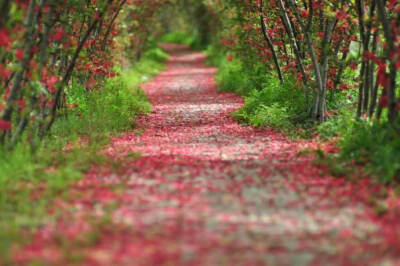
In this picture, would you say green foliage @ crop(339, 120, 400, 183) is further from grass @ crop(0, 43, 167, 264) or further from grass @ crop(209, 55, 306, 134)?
grass @ crop(0, 43, 167, 264)

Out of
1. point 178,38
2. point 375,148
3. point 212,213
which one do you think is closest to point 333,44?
point 375,148

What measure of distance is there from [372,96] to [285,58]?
620cm

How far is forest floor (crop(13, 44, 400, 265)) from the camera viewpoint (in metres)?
5.42

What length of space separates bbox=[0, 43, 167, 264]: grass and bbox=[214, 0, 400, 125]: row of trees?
377cm

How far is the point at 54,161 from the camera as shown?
888 centimetres

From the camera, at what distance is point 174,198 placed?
716 cm

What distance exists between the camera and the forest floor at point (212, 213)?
17.8 ft

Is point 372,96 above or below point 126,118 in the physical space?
above

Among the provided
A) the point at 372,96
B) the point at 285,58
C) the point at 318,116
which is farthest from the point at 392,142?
the point at 285,58

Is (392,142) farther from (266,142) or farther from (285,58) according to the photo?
(285,58)

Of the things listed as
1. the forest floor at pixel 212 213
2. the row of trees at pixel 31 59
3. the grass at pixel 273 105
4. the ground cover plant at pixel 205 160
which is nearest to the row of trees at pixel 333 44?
the ground cover plant at pixel 205 160

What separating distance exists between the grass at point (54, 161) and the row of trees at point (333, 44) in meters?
3.77

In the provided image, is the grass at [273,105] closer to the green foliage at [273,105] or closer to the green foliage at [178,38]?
the green foliage at [273,105]

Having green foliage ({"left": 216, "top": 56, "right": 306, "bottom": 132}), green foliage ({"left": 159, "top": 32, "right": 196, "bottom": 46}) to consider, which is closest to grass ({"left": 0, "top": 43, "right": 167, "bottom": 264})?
green foliage ({"left": 216, "top": 56, "right": 306, "bottom": 132})
